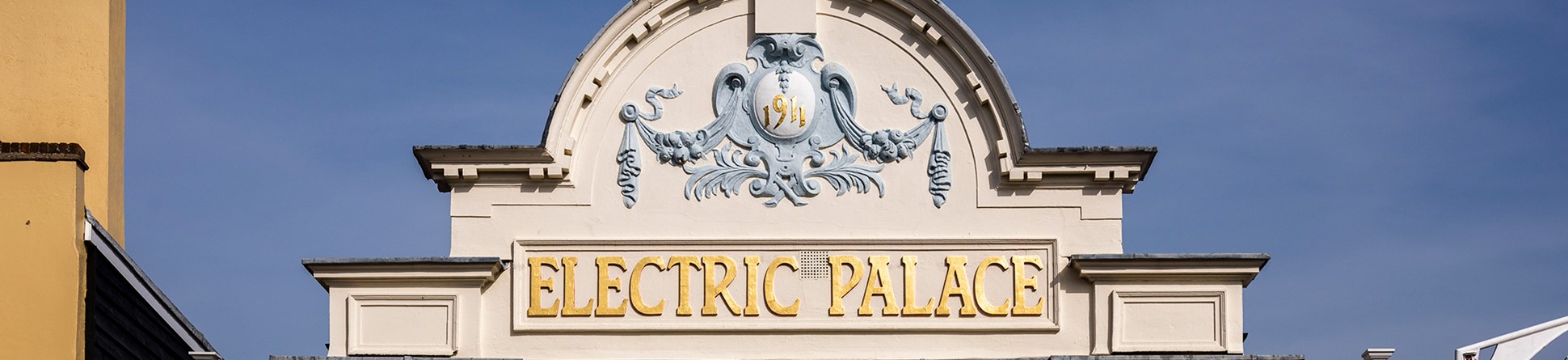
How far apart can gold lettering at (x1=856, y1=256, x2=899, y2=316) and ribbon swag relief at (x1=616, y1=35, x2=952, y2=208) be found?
69cm

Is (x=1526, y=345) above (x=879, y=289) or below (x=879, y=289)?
below

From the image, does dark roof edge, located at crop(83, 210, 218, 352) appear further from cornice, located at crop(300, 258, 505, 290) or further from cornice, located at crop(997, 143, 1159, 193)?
cornice, located at crop(997, 143, 1159, 193)

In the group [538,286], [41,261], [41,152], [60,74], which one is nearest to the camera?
[41,261]

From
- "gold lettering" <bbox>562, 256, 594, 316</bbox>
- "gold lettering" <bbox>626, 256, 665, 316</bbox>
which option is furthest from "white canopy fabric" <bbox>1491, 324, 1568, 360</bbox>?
"gold lettering" <bbox>562, 256, 594, 316</bbox>

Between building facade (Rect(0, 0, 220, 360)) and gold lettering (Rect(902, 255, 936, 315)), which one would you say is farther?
gold lettering (Rect(902, 255, 936, 315))

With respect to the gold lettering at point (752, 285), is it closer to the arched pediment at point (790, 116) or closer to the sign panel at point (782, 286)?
the sign panel at point (782, 286)

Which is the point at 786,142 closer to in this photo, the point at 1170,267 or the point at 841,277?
the point at 841,277

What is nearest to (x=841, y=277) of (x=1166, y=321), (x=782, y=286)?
(x=782, y=286)

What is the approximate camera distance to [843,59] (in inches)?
861

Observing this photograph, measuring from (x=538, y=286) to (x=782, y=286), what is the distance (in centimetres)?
234

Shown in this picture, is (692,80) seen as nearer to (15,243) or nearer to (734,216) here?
(734,216)

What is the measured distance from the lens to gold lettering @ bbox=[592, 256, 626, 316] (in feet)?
70.2

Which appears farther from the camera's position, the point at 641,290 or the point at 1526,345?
the point at 641,290

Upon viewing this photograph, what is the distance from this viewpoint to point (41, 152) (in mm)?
21406
